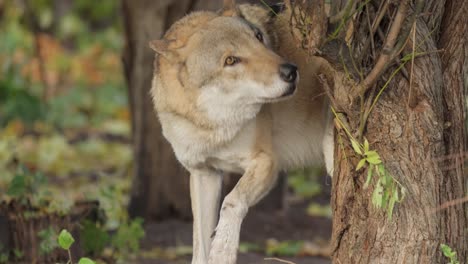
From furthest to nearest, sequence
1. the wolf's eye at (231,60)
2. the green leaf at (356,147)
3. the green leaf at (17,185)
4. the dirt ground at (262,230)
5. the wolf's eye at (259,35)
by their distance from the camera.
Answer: the dirt ground at (262,230)
the green leaf at (17,185)
the wolf's eye at (259,35)
the wolf's eye at (231,60)
the green leaf at (356,147)

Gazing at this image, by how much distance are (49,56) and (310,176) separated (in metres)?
5.89

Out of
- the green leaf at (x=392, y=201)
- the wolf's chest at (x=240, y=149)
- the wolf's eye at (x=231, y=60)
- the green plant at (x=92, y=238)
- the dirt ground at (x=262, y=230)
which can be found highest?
the wolf's eye at (x=231, y=60)

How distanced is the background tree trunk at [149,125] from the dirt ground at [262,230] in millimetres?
234

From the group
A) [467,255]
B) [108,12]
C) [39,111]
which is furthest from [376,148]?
[108,12]

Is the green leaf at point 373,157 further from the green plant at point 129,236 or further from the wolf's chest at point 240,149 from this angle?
the green plant at point 129,236

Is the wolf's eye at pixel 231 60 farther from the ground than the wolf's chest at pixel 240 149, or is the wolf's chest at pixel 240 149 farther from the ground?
the wolf's eye at pixel 231 60

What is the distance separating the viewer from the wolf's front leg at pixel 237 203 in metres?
5.44

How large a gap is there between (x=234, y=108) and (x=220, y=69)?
270mm

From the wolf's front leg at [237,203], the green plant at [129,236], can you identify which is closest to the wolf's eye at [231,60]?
the wolf's front leg at [237,203]

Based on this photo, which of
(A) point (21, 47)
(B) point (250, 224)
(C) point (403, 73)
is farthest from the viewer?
(A) point (21, 47)

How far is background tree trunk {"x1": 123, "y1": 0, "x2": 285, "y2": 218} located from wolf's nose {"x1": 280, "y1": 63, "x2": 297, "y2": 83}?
125 inches

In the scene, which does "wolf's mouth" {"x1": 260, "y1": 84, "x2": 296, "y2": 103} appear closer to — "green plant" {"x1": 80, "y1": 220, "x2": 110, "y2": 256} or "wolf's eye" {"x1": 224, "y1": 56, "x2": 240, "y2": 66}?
"wolf's eye" {"x1": 224, "y1": 56, "x2": 240, "y2": 66}

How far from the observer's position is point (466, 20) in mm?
5285

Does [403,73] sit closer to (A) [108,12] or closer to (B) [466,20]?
(B) [466,20]
